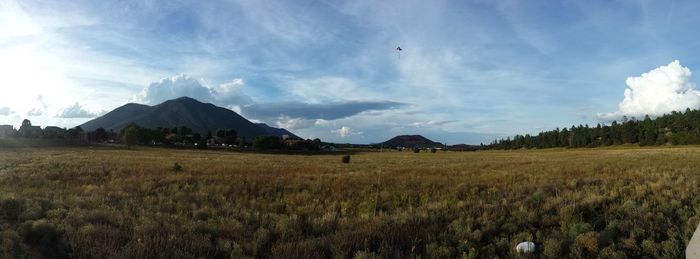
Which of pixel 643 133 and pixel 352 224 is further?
pixel 643 133

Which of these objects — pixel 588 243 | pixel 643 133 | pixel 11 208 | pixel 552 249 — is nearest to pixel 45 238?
pixel 11 208

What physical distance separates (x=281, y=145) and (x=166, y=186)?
428 feet

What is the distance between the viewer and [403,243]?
848cm

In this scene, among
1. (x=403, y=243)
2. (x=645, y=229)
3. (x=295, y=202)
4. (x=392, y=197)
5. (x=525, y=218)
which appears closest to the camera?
(x=403, y=243)

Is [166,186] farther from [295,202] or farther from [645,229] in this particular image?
[645,229]

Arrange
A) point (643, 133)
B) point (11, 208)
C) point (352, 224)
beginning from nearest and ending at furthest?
point (352, 224) < point (11, 208) < point (643, 133)

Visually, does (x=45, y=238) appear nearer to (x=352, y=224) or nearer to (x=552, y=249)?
(x=352, y=224)

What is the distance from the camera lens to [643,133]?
148000 millimetres

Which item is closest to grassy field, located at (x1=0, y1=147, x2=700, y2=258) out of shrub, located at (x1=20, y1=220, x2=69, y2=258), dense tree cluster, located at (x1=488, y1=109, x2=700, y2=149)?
shrub, located at (x1=20, y1=220, x2=69, y2=258)

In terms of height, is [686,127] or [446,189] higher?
[686,127]

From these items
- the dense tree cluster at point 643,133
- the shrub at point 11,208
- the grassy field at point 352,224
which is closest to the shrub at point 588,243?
the grassy field at point 352,224

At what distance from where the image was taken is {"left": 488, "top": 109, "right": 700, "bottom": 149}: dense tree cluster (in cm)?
13612

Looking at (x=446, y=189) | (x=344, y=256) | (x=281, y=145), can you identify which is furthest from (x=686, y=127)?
(x=344, y=256)

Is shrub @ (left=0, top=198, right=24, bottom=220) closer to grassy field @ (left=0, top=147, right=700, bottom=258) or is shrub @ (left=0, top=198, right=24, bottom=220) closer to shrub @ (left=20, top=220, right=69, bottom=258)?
grassy field @ (left=0, top=147, right=700, bottom=258)
